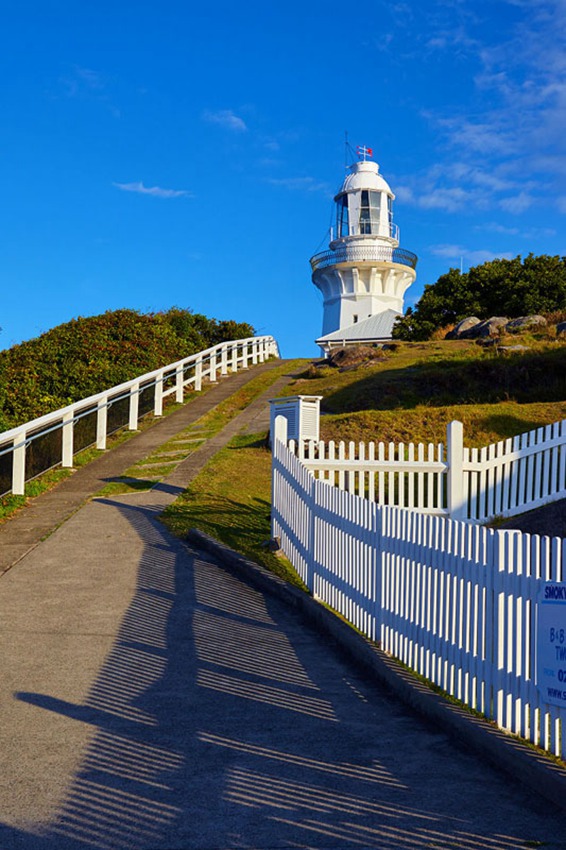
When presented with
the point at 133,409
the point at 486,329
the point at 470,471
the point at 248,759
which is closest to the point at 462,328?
the point at 486,329

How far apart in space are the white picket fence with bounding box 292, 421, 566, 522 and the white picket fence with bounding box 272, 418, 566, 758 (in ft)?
10.5

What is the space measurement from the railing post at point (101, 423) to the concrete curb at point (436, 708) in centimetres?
Answer: 1030

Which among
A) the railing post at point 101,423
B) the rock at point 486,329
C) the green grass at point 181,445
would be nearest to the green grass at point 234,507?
the green grass at point 181,445

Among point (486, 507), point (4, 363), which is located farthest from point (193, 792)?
point (4, 363)

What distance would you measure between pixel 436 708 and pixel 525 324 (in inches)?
1187

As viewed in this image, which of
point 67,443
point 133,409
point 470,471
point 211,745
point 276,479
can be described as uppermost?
point 133,409

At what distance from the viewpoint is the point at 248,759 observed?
488 centimetres

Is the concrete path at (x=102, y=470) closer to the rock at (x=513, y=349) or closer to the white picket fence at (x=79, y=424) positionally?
the white picket fence at (x=79, y=424)

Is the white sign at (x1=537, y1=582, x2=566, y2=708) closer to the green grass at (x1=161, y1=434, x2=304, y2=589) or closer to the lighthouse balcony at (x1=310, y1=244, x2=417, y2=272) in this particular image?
the green grass at (x1=161, y1=434, x2=304, y2=589)

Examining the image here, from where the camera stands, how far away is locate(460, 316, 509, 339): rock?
34469 millimetres

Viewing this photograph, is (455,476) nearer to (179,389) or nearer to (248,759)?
(248,759)

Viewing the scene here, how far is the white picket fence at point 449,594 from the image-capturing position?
4887 millimetres

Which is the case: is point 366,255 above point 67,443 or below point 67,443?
above

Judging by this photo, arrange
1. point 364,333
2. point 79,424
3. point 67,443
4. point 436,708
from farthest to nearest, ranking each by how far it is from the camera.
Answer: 1. point 364,333
2. point 79,424
3. point 67,443
4. point 436,708
